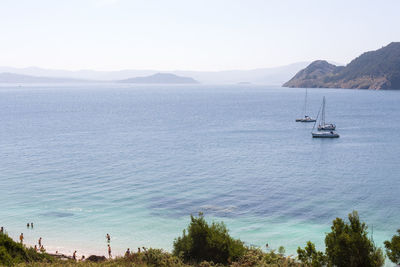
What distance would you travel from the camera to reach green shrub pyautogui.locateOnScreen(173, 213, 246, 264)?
977 inches

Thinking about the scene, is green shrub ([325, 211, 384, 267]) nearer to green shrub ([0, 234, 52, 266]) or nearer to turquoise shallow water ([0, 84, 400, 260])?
turquoise shallow water ([0, 84, 400, 260])

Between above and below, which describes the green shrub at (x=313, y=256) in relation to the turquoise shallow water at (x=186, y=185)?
above

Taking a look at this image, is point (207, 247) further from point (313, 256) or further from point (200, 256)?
point (313, 256)

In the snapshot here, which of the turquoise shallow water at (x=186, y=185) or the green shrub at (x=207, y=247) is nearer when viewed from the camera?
the green shrub at (x=207, y=247)

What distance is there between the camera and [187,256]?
25.3 metres

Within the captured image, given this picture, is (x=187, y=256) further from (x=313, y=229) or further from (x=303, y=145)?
(x=303, y=145)

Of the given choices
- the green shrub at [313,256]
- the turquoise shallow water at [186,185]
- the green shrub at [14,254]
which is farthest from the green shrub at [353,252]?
the green shrub at [14,254]

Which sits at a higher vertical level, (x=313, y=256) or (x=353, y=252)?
(x=353, y=252)

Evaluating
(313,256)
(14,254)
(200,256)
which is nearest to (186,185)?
(200,256)

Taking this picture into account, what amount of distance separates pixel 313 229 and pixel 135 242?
15.6 meters

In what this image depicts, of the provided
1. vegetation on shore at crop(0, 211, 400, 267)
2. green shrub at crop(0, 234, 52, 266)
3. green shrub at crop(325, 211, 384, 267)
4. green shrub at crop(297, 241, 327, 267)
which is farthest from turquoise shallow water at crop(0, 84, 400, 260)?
green shrub at crop(325, 211, 384, 267)

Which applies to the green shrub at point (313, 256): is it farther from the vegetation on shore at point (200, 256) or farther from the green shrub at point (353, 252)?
the green shrub at point (353, 252)

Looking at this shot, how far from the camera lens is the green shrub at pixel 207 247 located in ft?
81.4

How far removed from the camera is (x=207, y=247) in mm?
25047
